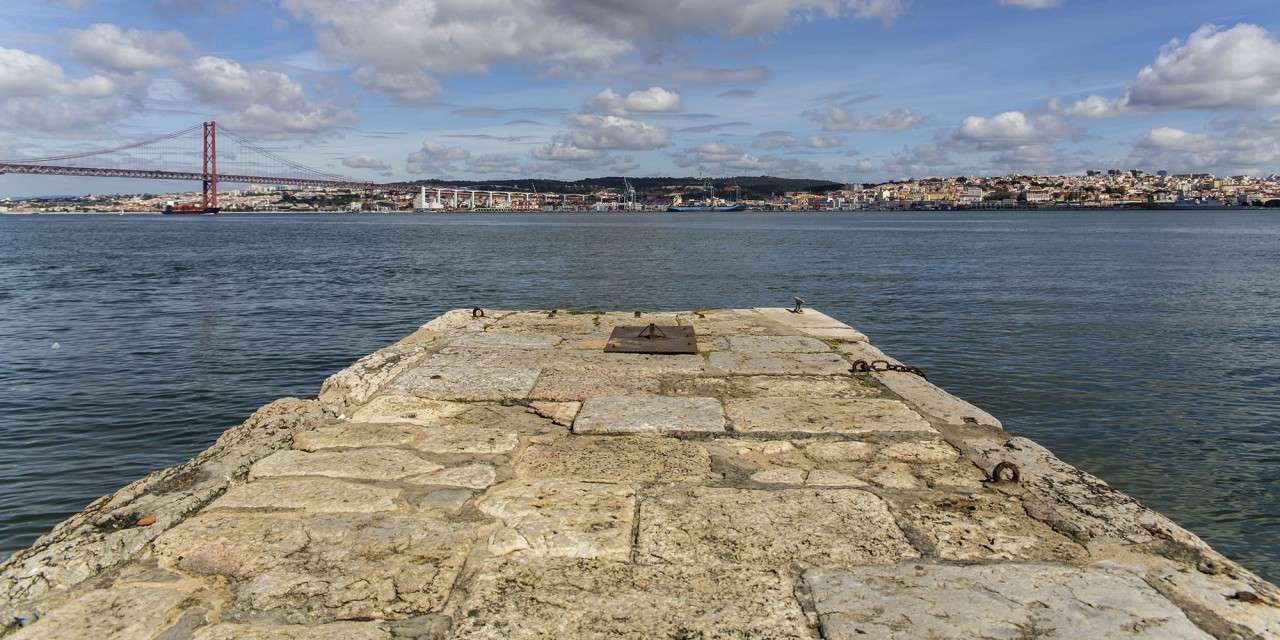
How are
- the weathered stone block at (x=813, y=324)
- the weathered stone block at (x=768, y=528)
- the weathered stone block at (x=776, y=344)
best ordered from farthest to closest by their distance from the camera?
the weathered stone block at (x=813, y=324)
the weathered stone block at (x=776, y=344)
the weathered stone block at (x=768, y=528)

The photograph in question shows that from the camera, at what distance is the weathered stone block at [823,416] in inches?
132

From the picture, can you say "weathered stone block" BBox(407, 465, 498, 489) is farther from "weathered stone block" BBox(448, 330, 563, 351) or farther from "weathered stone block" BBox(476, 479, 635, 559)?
"weathered stone block" BBox(448, 330, 563, 351)

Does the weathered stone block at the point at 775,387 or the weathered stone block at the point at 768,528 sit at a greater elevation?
the weathered stone block at the point at 775,387

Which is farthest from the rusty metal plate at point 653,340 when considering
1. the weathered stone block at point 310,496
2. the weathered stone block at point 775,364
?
the weathered stone block at point 310,496

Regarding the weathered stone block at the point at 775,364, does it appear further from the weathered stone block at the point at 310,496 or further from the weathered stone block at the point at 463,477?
the weathered stone block at the point at 310,496

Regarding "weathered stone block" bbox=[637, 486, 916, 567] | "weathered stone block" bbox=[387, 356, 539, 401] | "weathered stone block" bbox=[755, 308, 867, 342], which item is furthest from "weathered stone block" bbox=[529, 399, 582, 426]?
"weathered stone block" bbox=[755, 308, 867, 342]

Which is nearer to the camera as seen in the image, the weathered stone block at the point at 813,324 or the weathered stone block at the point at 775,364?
the weathered stone block at the point at 775,364

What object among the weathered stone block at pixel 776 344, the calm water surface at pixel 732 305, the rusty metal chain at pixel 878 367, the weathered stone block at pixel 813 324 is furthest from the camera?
the weathered stone block at pixel 813 324

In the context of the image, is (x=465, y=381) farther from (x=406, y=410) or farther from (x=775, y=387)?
(x=775, y=387)

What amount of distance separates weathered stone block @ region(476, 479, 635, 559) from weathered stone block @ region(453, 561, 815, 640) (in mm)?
88

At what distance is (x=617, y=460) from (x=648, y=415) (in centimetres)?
58

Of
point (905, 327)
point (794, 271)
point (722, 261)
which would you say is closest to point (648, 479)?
point (905, 327)

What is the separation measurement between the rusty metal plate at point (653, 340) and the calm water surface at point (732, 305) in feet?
8.96

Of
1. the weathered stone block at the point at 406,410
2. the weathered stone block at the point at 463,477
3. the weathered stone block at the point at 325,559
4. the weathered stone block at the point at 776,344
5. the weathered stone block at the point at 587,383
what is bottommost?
the weathered stone block at the point at 325,559
